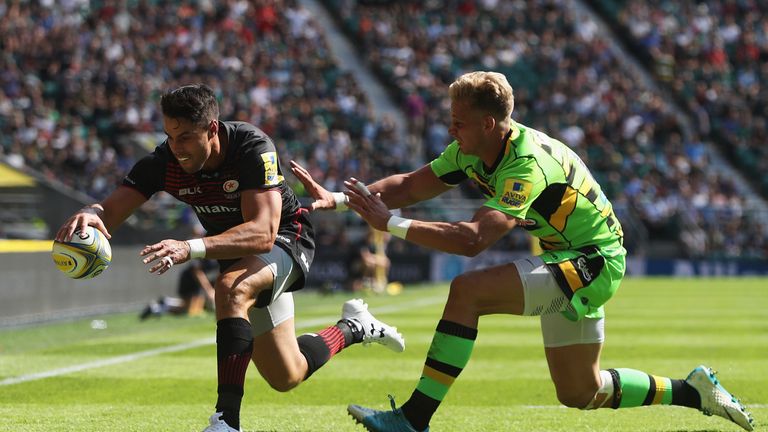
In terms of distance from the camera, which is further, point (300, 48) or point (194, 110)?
point (300, 48)

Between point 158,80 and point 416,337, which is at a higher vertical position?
point 158,80

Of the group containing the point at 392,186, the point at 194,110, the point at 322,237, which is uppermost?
the point at 194,110

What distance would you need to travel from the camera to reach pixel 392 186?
7449 mm

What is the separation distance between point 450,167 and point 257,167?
4.03 feet

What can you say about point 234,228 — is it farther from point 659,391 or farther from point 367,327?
point 659,391

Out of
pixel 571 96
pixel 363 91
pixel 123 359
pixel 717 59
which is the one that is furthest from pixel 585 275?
pixel 717 59

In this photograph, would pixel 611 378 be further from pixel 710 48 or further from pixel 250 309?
pixel 710 48

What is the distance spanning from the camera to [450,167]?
7242 millimetres

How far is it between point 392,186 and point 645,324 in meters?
10.7

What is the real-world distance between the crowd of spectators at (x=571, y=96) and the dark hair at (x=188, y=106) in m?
26.0

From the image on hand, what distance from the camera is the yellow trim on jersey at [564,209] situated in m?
6.66

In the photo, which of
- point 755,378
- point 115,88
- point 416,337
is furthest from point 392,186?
point 115,88

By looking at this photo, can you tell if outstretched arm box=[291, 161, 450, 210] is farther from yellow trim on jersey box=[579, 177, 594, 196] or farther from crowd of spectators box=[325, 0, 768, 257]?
crowd of spectators box=[325, 0, 768, 257]

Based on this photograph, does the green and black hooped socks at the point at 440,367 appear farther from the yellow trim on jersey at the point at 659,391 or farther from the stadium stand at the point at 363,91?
the stadium stand at the point at 363,91
